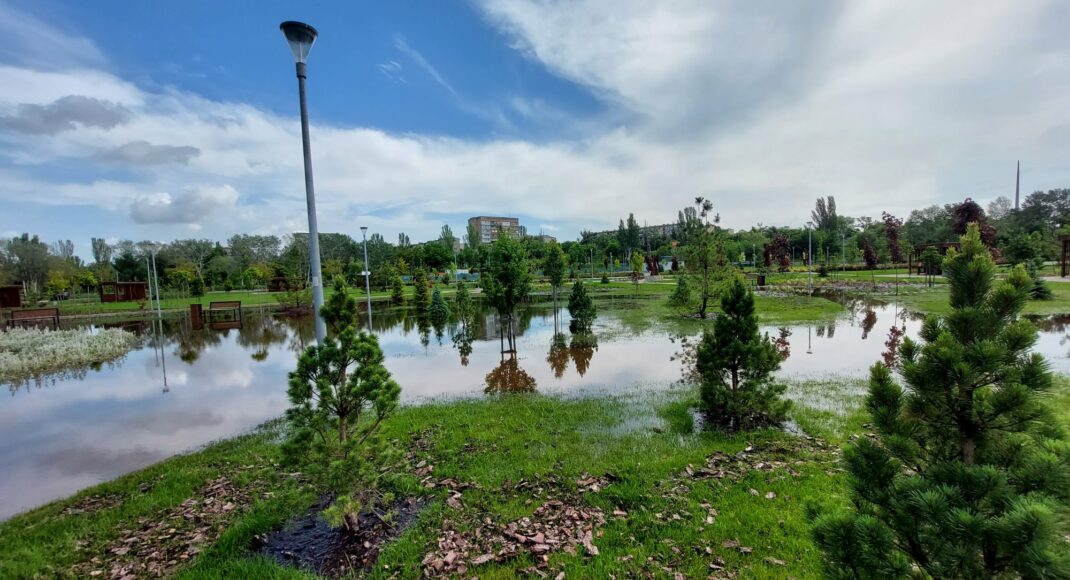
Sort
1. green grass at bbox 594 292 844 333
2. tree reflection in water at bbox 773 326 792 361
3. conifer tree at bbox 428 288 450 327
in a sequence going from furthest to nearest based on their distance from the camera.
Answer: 1. conifer tree at bbox 428 288 450 327
2. green grass at bbox 594 292 844 333
3. tree reflection in water at bbox 773 326 792 361

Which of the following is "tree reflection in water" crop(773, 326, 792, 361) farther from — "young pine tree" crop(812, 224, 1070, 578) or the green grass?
"young pine tree" crop(812, 224, 1070, 578)

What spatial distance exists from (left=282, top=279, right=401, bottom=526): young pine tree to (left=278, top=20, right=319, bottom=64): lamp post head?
3.29 m

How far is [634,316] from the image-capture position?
2314 centimetres

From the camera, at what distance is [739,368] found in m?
7.64

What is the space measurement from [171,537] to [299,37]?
247 inches

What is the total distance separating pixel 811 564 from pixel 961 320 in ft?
8.58

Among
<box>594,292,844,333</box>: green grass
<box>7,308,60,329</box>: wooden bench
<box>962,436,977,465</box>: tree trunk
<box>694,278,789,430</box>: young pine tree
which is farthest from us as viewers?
<box>7,308,60,329</box>: wooden bench

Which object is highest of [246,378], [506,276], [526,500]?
[506,276]

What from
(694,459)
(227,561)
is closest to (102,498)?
(227,561)

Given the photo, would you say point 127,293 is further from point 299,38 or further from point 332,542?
point 332,542

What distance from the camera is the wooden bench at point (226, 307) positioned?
Result: 1133 inches

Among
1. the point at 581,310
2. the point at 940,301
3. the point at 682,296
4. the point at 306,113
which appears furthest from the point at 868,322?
the point at 306,113

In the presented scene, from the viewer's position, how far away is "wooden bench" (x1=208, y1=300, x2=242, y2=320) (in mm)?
28766

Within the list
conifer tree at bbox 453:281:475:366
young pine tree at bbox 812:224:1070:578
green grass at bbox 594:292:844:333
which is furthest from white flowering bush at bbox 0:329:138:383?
green grass at bbox 594:292:844:333
